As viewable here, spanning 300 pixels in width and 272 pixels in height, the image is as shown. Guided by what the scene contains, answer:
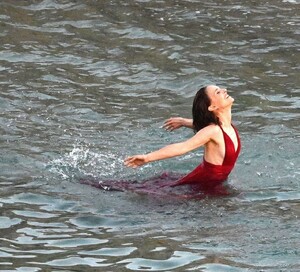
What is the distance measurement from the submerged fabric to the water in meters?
0.17

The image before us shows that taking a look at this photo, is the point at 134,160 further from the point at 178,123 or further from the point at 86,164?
the point at 86,164

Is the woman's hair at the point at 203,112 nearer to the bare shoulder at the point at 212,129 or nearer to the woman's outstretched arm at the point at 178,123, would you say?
the bare shoulder at the point at 212,129

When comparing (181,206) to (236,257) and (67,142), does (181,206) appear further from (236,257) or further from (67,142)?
(67,142)

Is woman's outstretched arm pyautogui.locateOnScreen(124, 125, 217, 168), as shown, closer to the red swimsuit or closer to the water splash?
the red swimsuit

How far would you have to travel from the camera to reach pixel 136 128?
480 inches

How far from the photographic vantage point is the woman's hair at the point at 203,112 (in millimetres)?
9808

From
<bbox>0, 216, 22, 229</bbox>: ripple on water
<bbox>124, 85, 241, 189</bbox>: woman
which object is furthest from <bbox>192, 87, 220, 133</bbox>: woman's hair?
<bbox>0, 216, 22, 229</bbox>: ripple on water

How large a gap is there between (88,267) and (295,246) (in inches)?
66.9

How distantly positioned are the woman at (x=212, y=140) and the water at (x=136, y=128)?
0.31 metres

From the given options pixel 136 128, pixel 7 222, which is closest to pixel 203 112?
pixel 7 222

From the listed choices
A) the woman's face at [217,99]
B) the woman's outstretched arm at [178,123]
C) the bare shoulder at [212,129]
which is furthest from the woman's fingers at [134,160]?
the woman's outstretched arm at [178,123]

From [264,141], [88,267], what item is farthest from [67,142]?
[88,267]

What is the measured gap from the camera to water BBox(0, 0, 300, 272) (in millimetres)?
8305

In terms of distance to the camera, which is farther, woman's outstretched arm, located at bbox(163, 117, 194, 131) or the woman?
woman's outstretched arm, located at bbox(163, 117, 194, 131)
